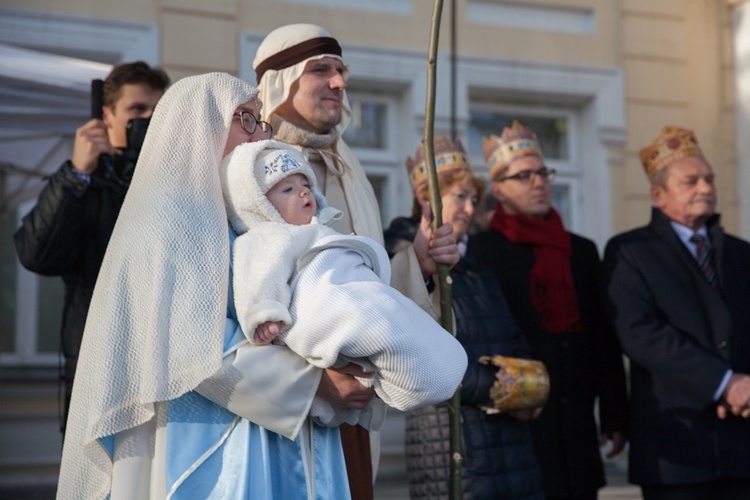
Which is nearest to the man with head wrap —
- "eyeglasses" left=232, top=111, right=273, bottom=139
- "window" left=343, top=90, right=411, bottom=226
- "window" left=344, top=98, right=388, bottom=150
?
"eyeglasses" left=232, top=111, right=273, bottom=139

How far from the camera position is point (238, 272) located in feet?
8.07

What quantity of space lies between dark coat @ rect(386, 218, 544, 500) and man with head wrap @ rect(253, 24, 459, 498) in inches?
14.0

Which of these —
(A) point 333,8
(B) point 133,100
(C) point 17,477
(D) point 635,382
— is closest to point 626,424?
(D) point 635,382

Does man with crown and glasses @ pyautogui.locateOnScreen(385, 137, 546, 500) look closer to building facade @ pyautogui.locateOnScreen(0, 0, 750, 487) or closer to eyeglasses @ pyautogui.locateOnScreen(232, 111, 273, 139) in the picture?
eyeglasses @ pyautogui.locateOnScreen(232, 111, 273, 139)

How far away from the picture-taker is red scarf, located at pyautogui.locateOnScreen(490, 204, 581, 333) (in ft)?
14.4

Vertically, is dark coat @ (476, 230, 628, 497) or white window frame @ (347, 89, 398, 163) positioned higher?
white window frame @ (347, 89, 398, 163)

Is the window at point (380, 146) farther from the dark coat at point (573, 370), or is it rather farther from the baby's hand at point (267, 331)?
the baby's hand at point (267, 331)

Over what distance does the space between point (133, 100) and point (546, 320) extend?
1785 millimetres

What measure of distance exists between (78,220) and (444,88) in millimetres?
4314

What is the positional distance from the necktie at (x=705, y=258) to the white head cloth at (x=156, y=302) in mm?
2549

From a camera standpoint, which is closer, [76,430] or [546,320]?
[76,430]

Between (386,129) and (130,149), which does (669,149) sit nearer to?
(130,149)

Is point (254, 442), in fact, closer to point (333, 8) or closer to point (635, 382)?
point (635, 382)

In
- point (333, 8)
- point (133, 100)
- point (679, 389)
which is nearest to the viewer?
point (133, 100)
